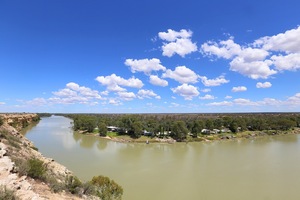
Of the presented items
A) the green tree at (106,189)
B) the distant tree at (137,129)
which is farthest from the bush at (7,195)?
the distant tree at (137,129)

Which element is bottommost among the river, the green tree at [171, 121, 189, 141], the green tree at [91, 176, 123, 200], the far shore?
the river

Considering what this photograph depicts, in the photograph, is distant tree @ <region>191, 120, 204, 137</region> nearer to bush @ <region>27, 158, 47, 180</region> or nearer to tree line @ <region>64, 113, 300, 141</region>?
tree line @ <region>64, 113, 300, 141</region>

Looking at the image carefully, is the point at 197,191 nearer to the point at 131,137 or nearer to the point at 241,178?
the point at 241,178

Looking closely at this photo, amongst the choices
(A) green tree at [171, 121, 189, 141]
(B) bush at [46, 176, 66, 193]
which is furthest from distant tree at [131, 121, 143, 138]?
(B) bush at [46, 176, 66, 193]

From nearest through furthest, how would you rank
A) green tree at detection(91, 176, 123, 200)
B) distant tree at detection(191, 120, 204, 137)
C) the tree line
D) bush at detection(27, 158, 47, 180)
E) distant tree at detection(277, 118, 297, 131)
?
1. bush at detection(27, 158, 47, 180)
2. green tree at detection(91, 176, 123, 200)
3. the tree line
4. distant tree at detection(191, 120, 204, 137)
5. distant tree at detection(277, 118, 297, 131)

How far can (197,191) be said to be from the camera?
66.6 feet

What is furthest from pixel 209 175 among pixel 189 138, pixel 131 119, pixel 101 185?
pixel 131 119

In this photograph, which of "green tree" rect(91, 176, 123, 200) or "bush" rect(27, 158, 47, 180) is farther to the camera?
"green tree" rect(91, 176, 123, 200)

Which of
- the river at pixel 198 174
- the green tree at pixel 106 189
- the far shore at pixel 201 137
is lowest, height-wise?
the river at pixel 198 174

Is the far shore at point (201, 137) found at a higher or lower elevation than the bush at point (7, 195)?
lower

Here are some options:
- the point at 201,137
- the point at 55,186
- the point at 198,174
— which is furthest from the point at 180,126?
the point at 55,186

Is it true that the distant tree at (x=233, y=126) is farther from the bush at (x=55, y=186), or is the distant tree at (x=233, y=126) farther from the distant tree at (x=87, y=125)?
the bush at (x=55, y=186)

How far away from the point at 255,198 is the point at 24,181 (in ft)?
54.0

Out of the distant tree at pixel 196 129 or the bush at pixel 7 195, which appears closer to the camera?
the bush at pixel 7 195
